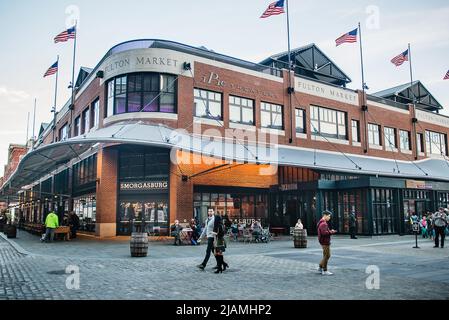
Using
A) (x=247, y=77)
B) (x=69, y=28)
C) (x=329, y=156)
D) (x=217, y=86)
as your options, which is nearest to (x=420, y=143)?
(x=329, y=156)

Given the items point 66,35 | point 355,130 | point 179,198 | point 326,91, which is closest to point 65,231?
point 179,198

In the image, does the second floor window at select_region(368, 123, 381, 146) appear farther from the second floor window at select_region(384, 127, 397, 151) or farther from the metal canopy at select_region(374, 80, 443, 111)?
the metal canopy at select_region(374, 80, 443, 111)

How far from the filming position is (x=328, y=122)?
99.5 ft

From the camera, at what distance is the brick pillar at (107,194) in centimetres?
2297

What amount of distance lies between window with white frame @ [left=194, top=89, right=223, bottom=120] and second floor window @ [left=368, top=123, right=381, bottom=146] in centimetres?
1540

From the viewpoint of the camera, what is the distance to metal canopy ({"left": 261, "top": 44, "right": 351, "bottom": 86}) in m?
30.9

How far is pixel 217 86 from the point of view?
2441cm

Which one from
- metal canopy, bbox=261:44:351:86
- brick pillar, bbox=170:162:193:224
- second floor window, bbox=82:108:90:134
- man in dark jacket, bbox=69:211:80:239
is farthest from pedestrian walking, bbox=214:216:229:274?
metal canopy, bbox=261:44:351:86

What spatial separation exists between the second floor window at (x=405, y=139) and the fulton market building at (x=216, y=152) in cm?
461

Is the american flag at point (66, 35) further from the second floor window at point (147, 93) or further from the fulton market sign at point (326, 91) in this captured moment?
the fulton market sign at point (326, 91)

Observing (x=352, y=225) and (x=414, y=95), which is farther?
(x=414, y=95)

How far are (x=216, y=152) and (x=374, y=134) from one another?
1934 cm

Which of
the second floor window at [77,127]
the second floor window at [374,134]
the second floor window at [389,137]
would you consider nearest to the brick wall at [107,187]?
the second floor window at [77,127]

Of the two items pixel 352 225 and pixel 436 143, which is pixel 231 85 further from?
pixel 436 143
